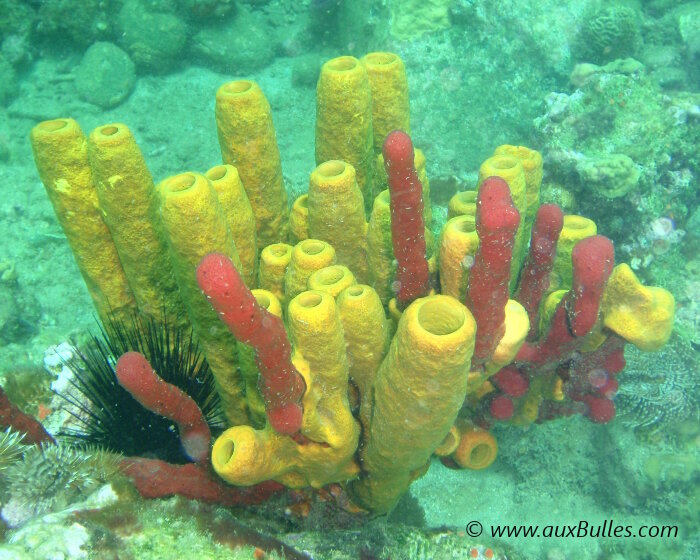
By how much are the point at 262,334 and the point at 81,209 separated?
1.64m

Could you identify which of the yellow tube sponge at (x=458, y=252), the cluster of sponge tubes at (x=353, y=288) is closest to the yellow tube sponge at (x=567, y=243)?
the cluster of sponge tubes at (x=353, y=288)

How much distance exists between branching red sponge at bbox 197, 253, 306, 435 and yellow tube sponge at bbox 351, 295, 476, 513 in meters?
0.39

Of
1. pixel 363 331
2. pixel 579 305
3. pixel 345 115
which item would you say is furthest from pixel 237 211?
pixel 579 305

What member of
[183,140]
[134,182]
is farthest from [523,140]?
[134,182]

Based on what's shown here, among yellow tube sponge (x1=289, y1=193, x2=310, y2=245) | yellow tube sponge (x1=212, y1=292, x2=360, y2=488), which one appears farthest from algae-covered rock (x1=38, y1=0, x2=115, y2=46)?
yellow tube sponge (x1=212, y1=292, x2=360, y2=488)

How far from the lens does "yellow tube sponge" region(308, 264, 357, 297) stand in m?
2.18

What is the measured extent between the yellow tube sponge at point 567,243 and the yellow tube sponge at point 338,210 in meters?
1.15

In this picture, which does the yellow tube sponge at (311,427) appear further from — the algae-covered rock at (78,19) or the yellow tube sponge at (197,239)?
the algae-covered rock at (78,19)

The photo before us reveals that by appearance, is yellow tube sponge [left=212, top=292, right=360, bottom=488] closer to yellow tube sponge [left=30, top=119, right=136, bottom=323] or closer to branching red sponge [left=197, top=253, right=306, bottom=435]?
branching red sponge [left=197, top=253, right=306, bottom=435]

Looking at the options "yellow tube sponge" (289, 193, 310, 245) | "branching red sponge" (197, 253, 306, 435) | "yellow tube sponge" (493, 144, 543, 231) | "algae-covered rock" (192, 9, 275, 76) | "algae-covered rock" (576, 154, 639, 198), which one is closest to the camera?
"branching red sponge" (197, 253, 306, 435)

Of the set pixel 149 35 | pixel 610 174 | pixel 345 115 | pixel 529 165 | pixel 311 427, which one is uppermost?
pixel 345 115

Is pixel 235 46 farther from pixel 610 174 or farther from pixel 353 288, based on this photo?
pixel 353 288

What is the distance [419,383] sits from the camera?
1.91m

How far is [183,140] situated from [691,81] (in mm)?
8307
